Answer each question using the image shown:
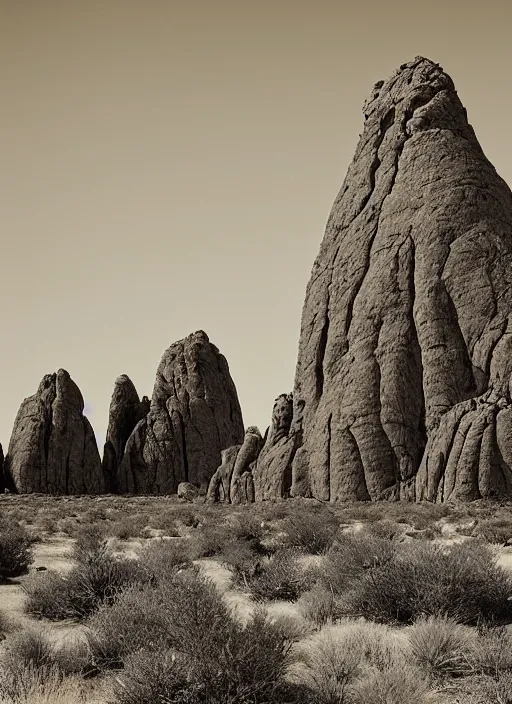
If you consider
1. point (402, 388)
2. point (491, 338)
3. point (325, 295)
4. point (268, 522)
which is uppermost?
point (325, 295)

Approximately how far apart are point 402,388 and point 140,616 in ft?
76.5

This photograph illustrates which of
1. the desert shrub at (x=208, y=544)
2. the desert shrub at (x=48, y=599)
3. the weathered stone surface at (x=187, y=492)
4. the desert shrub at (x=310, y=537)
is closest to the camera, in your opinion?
the desert shrub at (x=48, y=599)

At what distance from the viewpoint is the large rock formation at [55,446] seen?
175ft

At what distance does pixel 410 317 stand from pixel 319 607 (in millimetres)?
23235

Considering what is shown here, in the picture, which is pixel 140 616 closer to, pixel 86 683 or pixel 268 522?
pixel 86 683

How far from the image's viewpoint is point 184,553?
1280 centimetres

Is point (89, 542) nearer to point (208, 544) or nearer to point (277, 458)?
point (208, 544)

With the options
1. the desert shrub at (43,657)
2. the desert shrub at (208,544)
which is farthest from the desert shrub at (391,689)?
the desert shrub at (208,544)

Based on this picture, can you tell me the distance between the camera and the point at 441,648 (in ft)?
20.4

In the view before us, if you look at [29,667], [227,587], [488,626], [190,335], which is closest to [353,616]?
[488,626]

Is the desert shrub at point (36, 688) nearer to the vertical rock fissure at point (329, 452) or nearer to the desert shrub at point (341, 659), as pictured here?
the desert shrub at point (341, 659)

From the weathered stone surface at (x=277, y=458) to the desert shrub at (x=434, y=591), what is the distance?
23.7m

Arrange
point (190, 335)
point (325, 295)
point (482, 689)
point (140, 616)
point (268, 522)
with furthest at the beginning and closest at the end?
point (190, 335) < point (325, 295) < point (268, 522) < point (140, 616) < point (482, 689)

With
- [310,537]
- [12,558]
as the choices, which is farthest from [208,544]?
[12,558]
